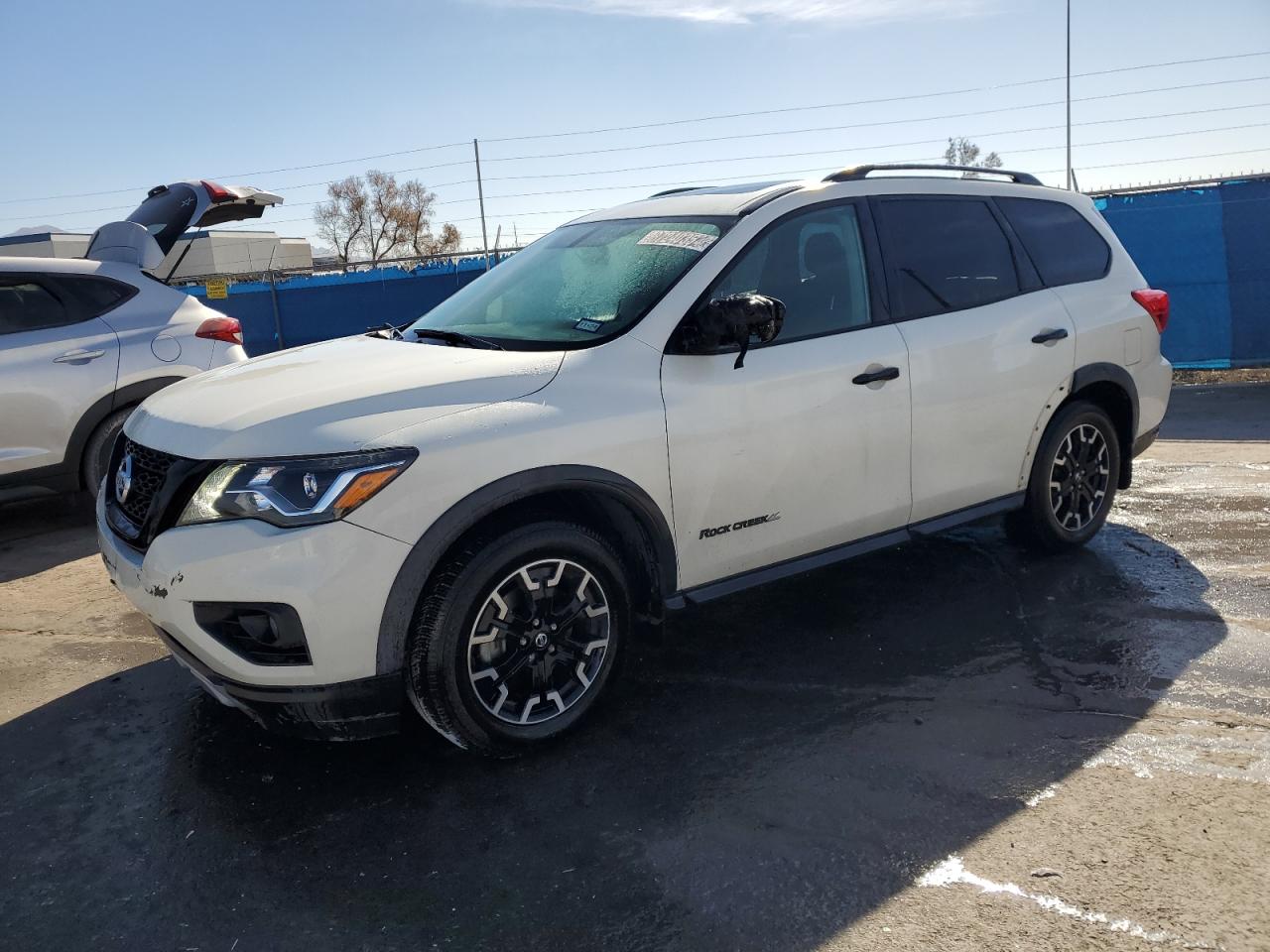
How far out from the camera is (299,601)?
9.52 ft

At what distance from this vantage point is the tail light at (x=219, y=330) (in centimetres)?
695

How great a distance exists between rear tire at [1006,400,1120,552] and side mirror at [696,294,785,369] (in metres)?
1.96

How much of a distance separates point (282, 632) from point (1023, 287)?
3.60 metres

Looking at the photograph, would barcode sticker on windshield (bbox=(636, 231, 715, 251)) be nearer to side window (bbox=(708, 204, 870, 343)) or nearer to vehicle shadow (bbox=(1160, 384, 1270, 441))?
side window (bbox=(708, 204, 870, 343))

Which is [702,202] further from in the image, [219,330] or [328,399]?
[219,330]

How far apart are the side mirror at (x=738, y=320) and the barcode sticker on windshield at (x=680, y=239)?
34 centimetres

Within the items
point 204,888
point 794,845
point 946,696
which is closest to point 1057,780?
point 946,696

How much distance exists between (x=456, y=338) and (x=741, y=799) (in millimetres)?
1988

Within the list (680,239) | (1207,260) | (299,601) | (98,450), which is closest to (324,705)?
(299,601)

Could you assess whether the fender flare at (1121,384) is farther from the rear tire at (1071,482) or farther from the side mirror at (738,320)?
the side mirror at (738,320)

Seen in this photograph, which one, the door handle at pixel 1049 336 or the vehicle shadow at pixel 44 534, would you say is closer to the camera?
the door handle at pixel 1049 336

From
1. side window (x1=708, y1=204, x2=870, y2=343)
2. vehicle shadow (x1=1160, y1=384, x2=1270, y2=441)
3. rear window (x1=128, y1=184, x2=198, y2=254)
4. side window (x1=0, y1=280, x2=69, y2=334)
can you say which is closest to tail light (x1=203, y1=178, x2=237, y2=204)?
rear window (x1=128, y1=184, x2=198, y2=254)

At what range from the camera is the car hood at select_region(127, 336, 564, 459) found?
9.98 feet

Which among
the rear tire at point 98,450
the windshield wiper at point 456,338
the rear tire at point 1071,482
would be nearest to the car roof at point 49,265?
the rear tire at point 98,450
